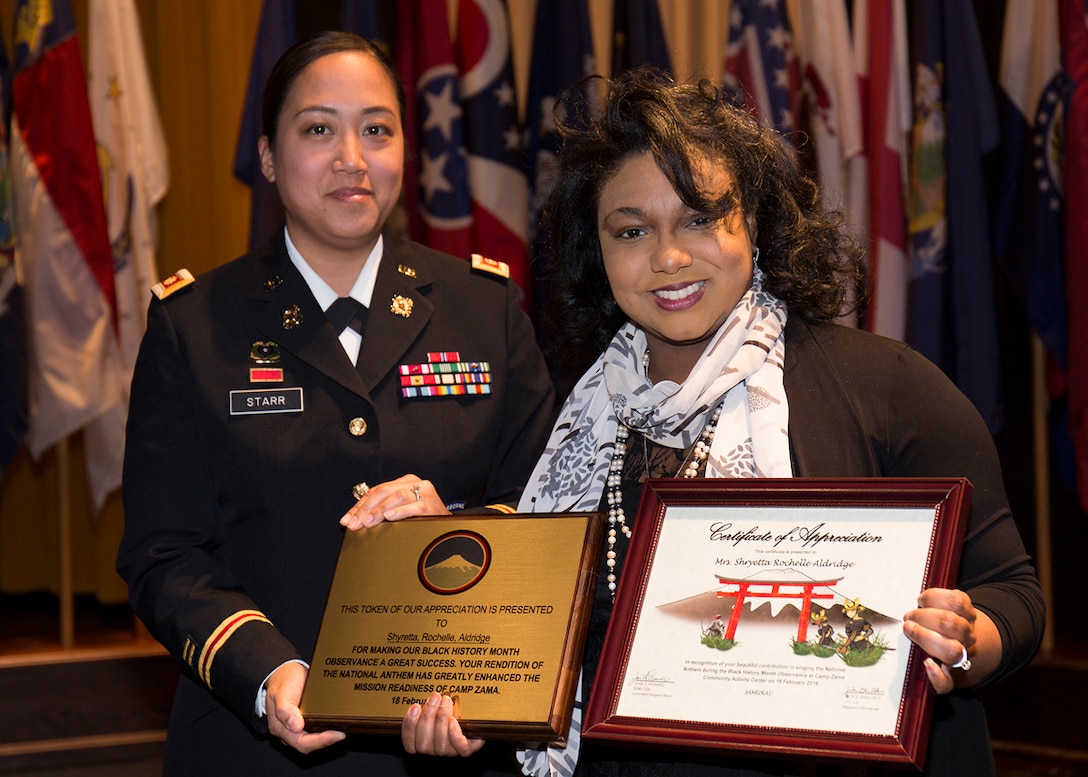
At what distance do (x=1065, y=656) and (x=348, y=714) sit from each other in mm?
3414

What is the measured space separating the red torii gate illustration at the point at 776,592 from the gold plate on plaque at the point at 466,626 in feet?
0.67

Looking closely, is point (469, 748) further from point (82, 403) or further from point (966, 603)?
point (82, 403)

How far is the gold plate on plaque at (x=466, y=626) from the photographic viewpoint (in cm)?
153

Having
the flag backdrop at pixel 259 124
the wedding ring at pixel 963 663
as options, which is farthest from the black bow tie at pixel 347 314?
the flag backdrop at pixel 259 124

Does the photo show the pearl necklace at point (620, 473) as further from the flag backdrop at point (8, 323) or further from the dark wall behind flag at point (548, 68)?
the flag backdrop at point (8, 323)

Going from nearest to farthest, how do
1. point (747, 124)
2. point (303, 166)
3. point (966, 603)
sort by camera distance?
1. point (966, 603)
2. point (747, 124)
3. point (303, 166)

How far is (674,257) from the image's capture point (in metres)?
1.75

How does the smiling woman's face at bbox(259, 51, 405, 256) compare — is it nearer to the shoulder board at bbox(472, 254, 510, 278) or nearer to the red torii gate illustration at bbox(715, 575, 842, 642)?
the shoulder board at bbox(472, 254, 510, 278)

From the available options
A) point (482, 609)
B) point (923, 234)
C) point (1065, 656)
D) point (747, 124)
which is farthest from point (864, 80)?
point (482, 609)

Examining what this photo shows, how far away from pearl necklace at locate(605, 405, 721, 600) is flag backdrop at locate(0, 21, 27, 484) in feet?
9.29

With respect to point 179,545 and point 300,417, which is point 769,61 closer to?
point 300,417

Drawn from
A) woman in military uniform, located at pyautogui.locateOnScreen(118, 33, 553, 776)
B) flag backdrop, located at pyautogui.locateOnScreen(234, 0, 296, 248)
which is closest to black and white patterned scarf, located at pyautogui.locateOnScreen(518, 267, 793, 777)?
woman in military uniform, located at pyautogui.locateOnScreen(118, 33, 553, 776)

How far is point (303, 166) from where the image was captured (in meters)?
2.03

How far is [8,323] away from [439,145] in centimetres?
162
